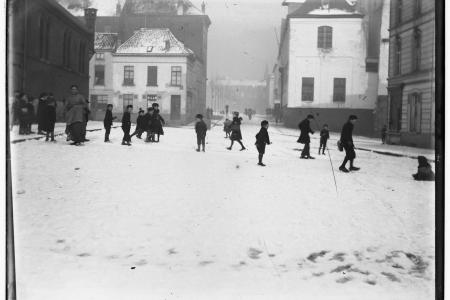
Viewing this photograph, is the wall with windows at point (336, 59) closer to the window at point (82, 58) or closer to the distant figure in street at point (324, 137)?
the distant figure in street at point (324, 137)

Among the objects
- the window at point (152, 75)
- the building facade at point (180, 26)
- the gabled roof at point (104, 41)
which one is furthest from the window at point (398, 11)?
the gabled roof at point (104, 41)

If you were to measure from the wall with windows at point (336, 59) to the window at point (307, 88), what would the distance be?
0.25 feet

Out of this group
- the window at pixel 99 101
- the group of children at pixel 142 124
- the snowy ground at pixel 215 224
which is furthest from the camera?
the window at pixel 99 101

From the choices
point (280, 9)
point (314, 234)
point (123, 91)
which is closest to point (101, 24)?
point (123, 91)

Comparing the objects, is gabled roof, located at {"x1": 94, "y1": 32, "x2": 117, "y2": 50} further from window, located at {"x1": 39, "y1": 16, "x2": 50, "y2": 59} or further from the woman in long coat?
the woman in long coat

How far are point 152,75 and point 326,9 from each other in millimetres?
2328

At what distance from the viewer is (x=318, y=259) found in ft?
13.8

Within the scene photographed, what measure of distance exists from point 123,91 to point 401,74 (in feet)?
11.6

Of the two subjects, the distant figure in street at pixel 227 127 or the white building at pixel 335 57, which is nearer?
the white building at pixel 335 57

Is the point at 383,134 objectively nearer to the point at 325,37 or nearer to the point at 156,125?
the point at 325,37

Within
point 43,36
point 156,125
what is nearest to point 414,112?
point 156,125

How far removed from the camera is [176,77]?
549 cm

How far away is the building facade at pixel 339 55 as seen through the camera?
5.24 meters

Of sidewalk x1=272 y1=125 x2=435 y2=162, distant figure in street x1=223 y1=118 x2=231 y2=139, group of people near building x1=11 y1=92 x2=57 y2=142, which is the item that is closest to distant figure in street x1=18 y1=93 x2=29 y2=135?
group of people near building x1=11 y1=92 x2=57 y2=142
